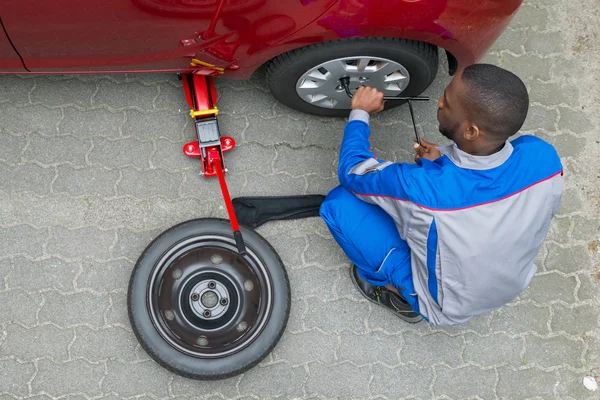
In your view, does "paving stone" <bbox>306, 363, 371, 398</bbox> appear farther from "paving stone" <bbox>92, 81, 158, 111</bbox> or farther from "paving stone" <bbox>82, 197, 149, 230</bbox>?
"paving stone" <bbox>92, 81, 158, 111</bbox>

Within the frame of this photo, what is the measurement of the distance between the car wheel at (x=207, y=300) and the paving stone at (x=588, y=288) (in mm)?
1706

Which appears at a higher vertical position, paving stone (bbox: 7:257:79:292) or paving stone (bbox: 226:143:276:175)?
paving stone (bbox: 226:143:276:175)

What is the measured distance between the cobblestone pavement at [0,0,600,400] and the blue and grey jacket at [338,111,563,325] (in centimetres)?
80

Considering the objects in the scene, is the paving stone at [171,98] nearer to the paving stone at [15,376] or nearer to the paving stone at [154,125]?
the paving stone at [154,125]

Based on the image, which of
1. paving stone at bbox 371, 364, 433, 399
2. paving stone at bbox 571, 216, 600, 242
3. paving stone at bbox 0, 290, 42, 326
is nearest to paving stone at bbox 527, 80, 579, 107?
paving stone at bbox 571, 216, 600, 242

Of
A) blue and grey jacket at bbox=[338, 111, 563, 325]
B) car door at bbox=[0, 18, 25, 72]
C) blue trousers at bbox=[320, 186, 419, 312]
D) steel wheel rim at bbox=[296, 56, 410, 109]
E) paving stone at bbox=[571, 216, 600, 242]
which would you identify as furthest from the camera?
paving stone at bbox=[571, 216, 600, 242]

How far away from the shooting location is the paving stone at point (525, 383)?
10.3 ft

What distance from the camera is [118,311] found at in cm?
301

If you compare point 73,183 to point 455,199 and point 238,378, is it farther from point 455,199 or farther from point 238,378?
point 455,199

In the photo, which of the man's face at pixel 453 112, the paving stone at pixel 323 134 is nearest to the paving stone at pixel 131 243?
the paving stone at pixel 323 134

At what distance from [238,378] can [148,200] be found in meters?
1.08

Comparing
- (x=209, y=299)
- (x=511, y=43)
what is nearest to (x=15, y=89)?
(x=209, y=299)

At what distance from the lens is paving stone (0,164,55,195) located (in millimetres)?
3059

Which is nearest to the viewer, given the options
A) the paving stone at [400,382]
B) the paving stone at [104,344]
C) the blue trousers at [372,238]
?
the blue trousers at [372,238]
